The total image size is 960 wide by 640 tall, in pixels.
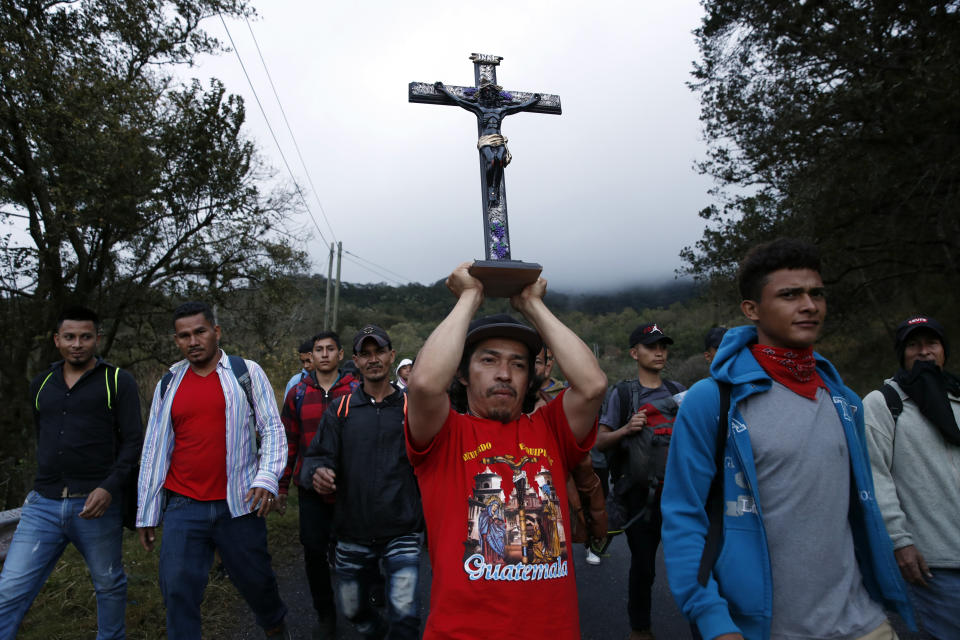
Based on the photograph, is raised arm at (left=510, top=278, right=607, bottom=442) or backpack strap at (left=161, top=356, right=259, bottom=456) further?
backpack strap at (left=161, top=356, right=259, bottom=456)

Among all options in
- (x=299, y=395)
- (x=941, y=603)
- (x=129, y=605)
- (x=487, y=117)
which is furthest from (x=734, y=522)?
(x=129, y=605)

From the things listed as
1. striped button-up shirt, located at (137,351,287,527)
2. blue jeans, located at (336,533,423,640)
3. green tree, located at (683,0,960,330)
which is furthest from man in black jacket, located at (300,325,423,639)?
green tree, located at (683,0,960,330)

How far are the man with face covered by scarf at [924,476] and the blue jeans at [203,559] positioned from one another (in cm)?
331

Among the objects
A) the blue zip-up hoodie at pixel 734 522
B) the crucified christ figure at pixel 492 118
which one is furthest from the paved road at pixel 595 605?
the crucified christ figure at pixel 492 118

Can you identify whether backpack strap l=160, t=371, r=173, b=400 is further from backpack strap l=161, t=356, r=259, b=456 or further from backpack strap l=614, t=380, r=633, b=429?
backpack strap l=614, t=380, r=633, b=429

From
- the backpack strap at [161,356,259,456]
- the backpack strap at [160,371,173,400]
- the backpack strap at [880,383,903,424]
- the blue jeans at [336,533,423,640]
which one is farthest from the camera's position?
the backpack strap at [161,356,259,456]

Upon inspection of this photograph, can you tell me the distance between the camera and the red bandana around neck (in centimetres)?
201

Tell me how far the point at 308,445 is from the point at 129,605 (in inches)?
70.9

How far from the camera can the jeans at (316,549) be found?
161 inches

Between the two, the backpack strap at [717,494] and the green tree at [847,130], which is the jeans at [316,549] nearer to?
the backpack strap at [717,494]

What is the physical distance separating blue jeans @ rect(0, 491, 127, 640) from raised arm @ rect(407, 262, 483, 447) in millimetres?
2665

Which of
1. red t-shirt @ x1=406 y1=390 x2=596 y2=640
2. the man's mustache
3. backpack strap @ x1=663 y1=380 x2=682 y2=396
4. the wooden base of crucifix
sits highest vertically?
the wooden base of crucifix

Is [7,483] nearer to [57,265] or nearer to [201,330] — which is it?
[57,265]

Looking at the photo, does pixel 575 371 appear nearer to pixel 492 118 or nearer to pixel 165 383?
pixel 492 118
